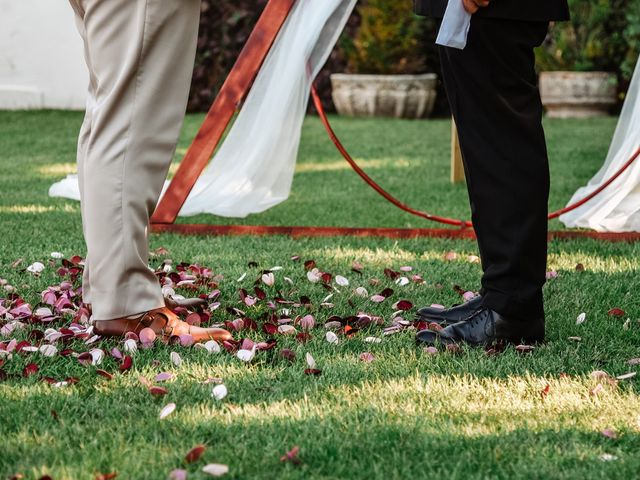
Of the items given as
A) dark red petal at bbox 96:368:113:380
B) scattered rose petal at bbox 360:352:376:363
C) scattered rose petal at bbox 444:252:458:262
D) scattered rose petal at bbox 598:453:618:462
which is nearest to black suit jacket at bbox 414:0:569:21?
scattered rose petal at bbox 360:352:376:363

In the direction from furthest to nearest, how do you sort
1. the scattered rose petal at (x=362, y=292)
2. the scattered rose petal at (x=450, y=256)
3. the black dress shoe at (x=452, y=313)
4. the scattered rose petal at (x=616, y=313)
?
the scattered rose petal at (x=450, y=256) < the scattered rose petal at (x=362, y=292) < the scattered rose petal at (x=616, y=313) < the black dress shoe at (x=452, y=313)

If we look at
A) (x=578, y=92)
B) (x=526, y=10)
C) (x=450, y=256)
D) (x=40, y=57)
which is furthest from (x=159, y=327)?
(x=40, y=57)

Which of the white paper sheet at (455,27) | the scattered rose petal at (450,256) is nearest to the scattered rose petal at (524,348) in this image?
the white paper sheet at (455,27)

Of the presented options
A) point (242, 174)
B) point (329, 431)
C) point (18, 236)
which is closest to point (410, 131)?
point (242, 174)

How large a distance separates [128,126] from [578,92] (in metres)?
7.21

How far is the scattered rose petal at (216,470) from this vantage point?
1.56 meters

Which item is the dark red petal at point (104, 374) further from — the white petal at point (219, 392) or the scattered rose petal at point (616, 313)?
the scattered rose petal at point (616, 313)

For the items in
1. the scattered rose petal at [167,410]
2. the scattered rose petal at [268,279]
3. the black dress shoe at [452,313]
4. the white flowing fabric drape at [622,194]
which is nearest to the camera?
the scattered rose petal at [167,410]

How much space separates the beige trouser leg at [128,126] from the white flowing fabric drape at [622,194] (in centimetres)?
231

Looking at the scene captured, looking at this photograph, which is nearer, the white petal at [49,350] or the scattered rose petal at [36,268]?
the white petal at [49,350]

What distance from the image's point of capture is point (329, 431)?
176 centimetres

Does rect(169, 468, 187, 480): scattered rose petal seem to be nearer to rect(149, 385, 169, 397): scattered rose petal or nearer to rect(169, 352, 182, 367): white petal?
rect(149, 385, 169, 397): scattered rose petal

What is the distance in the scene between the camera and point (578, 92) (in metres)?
8.85

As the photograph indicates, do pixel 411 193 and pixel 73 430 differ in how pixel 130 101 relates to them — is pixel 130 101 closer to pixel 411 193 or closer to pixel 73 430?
pixel 73 430
